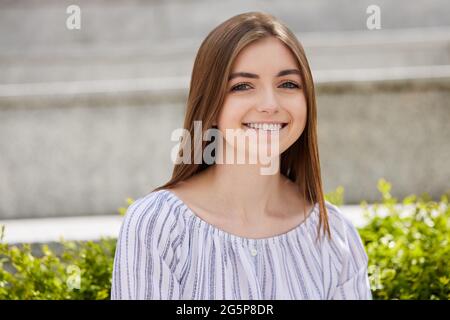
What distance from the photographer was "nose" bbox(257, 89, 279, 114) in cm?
227

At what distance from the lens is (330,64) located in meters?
5.37

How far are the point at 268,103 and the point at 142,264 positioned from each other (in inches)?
24.8

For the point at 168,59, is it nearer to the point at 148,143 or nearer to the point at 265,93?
the point at 148,143

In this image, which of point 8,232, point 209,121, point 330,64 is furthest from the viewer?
point 330,64

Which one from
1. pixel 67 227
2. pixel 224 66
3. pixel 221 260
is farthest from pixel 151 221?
pixel 67 227

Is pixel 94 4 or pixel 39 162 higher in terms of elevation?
pixel 94 4

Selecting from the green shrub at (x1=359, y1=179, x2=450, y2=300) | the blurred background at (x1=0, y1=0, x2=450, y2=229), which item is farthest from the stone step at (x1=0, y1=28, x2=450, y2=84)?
the green shrub at (x1=359, y1=179, x2=450, y2=300)

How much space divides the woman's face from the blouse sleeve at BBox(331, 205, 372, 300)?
1.47 ft

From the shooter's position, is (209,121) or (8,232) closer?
(209,121)

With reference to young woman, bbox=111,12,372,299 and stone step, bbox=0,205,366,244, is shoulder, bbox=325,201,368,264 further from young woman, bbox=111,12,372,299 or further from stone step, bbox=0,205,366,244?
stone step, bbox=0,205,366,244

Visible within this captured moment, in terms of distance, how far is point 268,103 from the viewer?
2266mm

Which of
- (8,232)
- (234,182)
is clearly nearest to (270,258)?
(234,182)

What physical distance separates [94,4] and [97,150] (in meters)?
1.65

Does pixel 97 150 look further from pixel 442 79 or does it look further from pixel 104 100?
pixel 442 79
